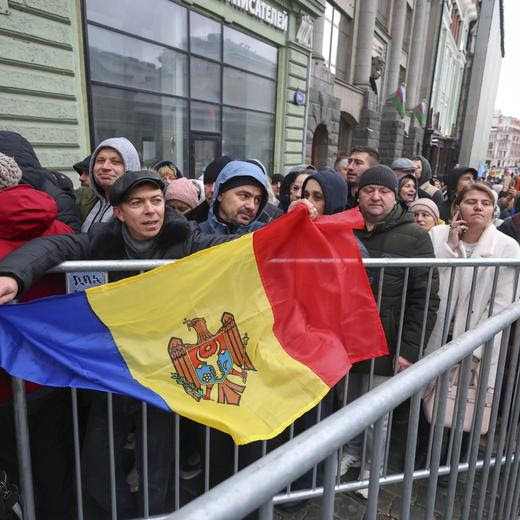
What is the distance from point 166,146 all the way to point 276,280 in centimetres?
705

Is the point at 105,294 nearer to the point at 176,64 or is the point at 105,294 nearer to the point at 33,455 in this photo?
the point at 33,455

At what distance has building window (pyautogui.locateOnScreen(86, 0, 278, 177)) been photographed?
276 inches

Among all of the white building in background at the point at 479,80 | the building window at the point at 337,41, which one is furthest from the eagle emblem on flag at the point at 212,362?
the white building in background at the point at 479,80

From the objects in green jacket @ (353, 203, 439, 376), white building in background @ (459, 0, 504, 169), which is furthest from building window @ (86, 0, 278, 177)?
white building in background @ (459, 0, 504, 169)

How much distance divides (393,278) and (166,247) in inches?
56.8

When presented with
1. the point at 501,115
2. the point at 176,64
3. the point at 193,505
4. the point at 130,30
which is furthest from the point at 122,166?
the point at 501,115

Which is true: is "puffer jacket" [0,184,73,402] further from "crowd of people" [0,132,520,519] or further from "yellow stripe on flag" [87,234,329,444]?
"yellow stripe on flag" [87,234,329,444]

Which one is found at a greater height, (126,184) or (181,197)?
(126,184)

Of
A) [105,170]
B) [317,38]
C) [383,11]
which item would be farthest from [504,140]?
[105,170]

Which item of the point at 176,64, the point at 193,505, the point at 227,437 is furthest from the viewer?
the point at 176,64

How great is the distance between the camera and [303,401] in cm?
202

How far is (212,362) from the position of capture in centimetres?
200

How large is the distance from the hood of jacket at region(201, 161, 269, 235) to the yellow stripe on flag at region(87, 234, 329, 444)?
699mm

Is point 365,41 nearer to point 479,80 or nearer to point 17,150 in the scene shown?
point 17,150
